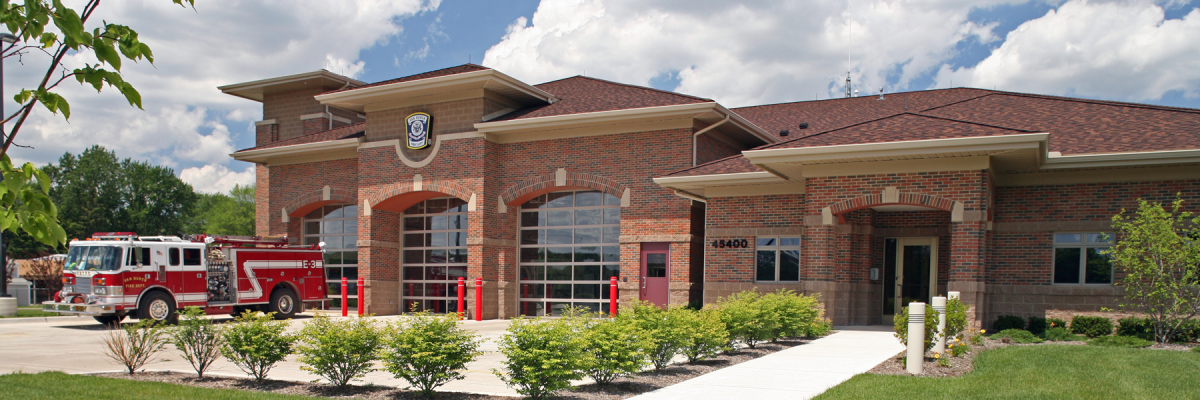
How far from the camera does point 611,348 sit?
970 cm

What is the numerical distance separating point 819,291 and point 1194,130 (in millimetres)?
8339

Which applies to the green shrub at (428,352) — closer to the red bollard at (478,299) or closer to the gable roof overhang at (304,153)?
the red bollard at (478,299)

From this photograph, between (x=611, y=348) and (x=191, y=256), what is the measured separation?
15.8 meters

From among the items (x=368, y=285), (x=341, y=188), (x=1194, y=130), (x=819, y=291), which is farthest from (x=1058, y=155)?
(x=341, y=188)

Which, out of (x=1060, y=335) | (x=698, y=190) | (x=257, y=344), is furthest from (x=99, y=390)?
(x=1060, y=335)

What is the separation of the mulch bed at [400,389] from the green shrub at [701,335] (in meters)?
0.24

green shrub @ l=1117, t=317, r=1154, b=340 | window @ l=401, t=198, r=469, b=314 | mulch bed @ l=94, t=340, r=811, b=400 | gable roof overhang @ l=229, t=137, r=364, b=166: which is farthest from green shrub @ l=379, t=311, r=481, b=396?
gable roof overhang @ l=229, t=137, r=364, b=166

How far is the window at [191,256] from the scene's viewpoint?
21.2 meters

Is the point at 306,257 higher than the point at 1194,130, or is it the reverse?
the point at 1194,130

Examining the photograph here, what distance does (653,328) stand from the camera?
11328 millimetres

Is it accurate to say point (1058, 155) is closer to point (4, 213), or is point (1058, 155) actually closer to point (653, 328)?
point (653, 328)

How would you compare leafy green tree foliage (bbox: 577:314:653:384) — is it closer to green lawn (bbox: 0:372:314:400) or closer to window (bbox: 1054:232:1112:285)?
green lawn (bbox: 0:372:314:400)

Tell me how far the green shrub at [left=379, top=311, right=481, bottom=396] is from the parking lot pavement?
14.1 inches

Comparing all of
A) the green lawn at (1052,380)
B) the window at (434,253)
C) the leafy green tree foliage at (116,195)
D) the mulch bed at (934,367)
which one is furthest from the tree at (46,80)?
the leafy green tree foliage at (116,195)
